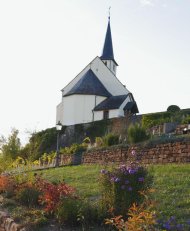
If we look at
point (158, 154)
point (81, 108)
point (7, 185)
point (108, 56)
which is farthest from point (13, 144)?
point (108, 56)

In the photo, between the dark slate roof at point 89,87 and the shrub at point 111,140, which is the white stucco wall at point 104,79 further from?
the shrub at point 111,140

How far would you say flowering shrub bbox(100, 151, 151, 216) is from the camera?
5316mm

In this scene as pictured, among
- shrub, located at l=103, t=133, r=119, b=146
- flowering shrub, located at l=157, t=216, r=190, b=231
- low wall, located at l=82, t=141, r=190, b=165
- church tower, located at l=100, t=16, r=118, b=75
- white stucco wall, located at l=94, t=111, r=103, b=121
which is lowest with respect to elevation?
flowering shrub, located at l=157, t=216, r=190, b=231

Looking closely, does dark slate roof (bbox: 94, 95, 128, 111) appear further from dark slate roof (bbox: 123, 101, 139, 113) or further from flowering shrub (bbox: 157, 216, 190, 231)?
flowering shrub (bbox: 157, 216, 190, 231)

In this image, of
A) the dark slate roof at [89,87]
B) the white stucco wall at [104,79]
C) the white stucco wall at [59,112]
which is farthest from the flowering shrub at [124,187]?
the white stucco wall at [59,112]

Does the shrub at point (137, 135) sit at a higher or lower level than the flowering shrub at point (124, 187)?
higher

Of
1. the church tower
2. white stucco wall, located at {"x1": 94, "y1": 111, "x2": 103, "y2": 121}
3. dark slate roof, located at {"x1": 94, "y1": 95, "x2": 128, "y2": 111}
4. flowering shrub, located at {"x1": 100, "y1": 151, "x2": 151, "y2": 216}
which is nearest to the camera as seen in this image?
flowering shrub, located at {"x1": 100, "y1": 151, "x2": 151, "y2": 216}

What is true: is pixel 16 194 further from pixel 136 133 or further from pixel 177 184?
pixel 136 133

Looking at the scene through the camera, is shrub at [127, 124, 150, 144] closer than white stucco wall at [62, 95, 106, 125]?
Yes

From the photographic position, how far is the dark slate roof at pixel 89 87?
43.7 metres

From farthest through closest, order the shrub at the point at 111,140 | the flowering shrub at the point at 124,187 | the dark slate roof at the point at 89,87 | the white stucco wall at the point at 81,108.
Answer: the dark slate roof at the point at 89,87 < the white stucco wall at the point at 81,108 < the shrub at the point at 111,140 < the flowering shrub at the point at 124,187

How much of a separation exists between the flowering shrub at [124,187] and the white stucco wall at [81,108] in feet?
124

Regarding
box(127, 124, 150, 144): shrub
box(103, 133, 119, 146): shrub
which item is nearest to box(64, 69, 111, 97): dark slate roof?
box(103, 133, 119, 146): shrub

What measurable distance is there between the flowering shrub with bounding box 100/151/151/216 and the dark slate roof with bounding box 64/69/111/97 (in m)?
37.9
